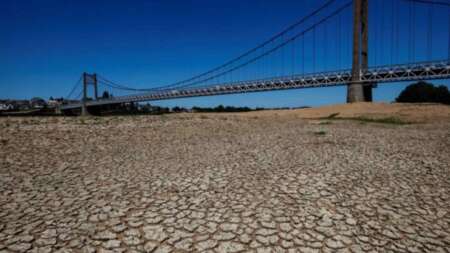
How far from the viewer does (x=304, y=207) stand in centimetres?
309

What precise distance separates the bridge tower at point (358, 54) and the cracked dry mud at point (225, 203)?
32.8 meters

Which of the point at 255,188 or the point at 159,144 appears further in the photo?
the point at 159,144

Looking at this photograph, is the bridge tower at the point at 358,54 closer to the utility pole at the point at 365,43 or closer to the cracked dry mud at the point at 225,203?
the utility pole at the point at 365,43

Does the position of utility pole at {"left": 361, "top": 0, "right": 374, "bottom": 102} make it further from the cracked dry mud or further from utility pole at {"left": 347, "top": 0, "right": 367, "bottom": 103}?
the cracked dry mud

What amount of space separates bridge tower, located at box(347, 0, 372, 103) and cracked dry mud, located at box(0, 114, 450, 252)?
32780 millimetres

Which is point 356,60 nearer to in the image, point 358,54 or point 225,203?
point 358,54

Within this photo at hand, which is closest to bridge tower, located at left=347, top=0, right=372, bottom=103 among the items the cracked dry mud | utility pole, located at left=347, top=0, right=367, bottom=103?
utility pole, located at left=347, top=0, right=367, bottom=103

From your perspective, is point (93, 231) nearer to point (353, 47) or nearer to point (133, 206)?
point (133, 206)

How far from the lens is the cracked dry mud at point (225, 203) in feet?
7.86

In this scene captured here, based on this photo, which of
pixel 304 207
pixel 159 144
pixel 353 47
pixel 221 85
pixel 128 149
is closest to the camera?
pixel 304 207

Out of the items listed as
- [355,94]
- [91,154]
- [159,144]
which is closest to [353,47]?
[355,94]

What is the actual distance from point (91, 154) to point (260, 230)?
5.49m

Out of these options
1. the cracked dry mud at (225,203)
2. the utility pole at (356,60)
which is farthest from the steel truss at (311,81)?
the cracked dry mud at (225,203)

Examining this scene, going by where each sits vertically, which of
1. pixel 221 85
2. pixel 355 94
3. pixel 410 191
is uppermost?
pixel 221 85
